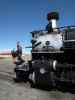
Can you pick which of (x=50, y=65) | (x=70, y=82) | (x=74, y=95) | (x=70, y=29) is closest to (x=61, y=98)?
A: (x=74, y=95)

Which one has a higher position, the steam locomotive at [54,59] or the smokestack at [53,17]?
the smokestack at [53,17]

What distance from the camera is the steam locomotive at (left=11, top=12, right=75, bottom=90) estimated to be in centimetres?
1352

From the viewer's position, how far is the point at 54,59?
1477 centimetres

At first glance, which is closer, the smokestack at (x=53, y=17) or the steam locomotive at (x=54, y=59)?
the steam locomotive at (x=54, y=59)

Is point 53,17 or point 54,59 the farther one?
point 53,17

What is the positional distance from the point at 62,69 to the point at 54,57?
147 cm

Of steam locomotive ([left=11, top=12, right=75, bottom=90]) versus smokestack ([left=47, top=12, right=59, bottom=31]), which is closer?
steam locomotive ([left=11, top=12, right=75, bottom=90])

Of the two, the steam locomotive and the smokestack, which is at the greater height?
the smokestack

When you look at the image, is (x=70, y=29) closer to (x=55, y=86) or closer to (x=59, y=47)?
(x=59, y=47)

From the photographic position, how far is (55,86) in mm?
14109

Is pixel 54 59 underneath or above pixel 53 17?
underneath

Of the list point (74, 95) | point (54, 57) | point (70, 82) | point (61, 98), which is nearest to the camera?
point (61, 98)

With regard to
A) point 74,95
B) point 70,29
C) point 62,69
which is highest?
point 70,29

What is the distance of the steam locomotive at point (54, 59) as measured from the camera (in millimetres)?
13523
